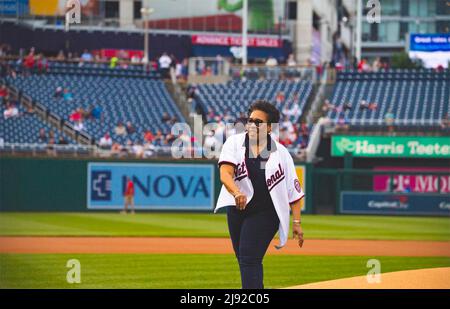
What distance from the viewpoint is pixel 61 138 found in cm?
3491

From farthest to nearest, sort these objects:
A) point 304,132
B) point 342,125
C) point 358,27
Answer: point 358,27 < point 342,125 < point 304,132

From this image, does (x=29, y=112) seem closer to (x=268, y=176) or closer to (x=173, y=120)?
(x=173, y=120)

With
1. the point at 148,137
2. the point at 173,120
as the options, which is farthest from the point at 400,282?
the point at 173,120

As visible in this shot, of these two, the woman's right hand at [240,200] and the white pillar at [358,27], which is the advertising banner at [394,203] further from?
the woman's right hand at [240,200]

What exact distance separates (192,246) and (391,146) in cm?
1714

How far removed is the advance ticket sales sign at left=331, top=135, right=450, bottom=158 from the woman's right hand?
1083 inches

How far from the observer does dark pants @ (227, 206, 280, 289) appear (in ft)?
30.7

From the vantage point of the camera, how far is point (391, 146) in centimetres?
3681

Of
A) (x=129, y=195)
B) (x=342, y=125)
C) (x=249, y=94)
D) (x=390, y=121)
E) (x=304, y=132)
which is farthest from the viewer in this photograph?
(x=249, y=94)

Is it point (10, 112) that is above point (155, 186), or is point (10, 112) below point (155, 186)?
above

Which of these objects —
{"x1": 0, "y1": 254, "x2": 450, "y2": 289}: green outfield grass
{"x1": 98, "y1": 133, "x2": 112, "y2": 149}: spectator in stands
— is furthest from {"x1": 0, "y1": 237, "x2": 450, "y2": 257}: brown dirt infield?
{"x1": 98, "y1": 133, "x2": 112, "y2": 149}: spectator in stands

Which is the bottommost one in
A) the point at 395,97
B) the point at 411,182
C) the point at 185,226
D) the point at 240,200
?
the point at 185,226

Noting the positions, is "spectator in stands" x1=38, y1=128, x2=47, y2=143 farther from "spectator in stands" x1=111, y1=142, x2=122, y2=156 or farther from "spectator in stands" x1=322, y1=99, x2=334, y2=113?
"spectator in stands" x1=322, y1=99, x2=334, y2=113
